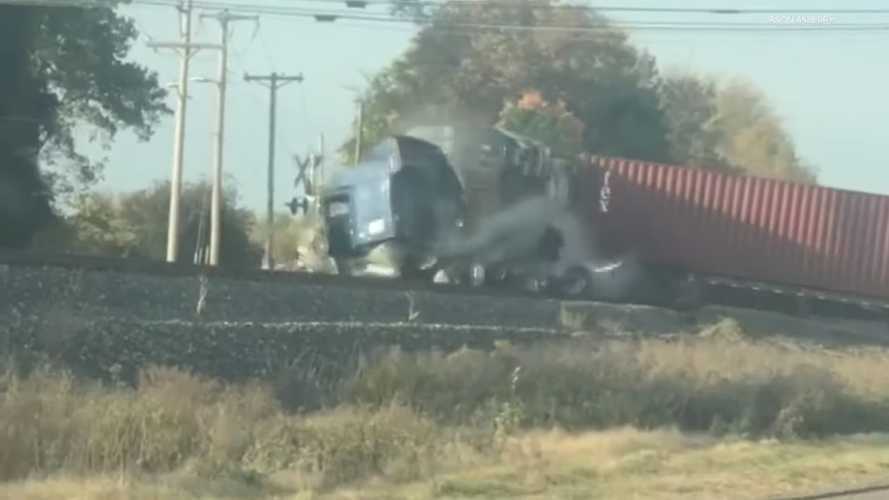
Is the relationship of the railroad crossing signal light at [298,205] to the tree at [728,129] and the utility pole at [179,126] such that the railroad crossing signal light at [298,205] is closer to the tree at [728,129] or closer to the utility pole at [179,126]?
the utility pole at [179,126]

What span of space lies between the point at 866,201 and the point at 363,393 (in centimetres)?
1955

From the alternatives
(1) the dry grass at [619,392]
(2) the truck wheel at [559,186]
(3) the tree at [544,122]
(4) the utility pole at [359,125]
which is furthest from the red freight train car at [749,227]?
(1) the dry grass at [619,392]

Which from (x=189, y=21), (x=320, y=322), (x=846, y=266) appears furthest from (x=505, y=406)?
(x=189, y=21)

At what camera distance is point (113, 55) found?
142ft

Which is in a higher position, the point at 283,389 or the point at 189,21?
the point at 189,21

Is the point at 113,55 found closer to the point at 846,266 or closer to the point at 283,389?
the point at 846,266

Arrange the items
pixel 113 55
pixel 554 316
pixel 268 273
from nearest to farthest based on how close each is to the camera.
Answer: pixel 268 273
pixel 554 316
pixel 113 55

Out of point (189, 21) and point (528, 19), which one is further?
point (528, 19)

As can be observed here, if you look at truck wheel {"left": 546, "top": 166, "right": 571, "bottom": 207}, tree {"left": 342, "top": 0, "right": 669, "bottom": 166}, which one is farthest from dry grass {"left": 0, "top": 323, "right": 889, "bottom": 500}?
tree {"left": 342, "top": 0, "right": 669, "bottom": 166}

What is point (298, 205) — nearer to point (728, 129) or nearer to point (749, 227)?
point (749, 227)

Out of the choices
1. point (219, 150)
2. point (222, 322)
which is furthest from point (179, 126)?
point (222, 322)

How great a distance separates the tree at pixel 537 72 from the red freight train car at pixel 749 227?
15333 millimetres

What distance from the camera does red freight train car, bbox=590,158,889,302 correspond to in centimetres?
3625

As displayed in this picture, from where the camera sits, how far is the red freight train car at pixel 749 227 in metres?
36.2
